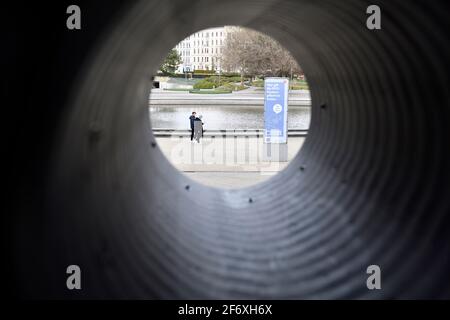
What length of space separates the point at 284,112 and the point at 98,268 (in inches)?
451

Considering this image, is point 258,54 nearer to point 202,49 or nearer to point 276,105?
point 276,105

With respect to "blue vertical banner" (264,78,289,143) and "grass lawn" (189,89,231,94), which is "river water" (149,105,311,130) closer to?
"blue vertical banner" (264,78,289,143)

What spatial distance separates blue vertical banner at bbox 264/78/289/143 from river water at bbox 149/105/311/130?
25.1 ft

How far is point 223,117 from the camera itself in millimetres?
26969

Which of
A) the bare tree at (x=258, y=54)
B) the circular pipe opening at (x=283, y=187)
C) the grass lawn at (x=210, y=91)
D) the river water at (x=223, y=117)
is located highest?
the bare tree at (x=258, y=54)

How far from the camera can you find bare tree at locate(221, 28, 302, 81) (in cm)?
4144

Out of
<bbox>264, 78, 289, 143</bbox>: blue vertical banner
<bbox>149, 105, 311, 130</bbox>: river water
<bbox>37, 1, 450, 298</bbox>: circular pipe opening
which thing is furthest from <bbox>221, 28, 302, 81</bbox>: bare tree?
<bbox>37, 1, 450, 298</bbox>: circular pipe opening

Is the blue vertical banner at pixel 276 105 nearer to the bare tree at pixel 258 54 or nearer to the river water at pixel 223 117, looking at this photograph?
the river water at pixel 223 117

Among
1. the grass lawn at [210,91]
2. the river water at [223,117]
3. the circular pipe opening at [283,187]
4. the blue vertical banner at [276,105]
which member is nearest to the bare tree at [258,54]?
the grass lawn at [210,91]

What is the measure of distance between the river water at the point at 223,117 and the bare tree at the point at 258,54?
9113mm

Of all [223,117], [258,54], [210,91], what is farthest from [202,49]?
[223,117]

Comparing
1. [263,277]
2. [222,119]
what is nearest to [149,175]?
[263,277]

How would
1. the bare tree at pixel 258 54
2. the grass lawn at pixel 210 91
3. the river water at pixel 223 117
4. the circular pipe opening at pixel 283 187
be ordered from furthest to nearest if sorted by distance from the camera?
the grass lawn at pixel 210 91 < the bare tree at pixel 258 54 < the river water at pixel 223 117 < the circular pipe opening at pixel 283 187

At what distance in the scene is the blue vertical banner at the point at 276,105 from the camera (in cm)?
1439
